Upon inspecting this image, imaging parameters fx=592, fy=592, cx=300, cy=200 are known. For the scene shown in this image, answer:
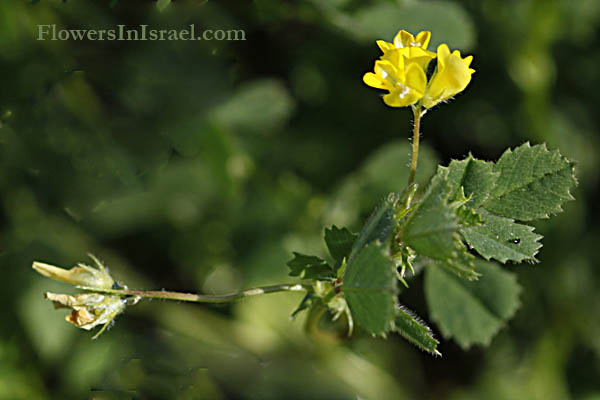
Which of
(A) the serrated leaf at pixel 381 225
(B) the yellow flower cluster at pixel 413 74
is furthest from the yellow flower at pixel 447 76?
(A) the serrated leaf at pixel 381 225

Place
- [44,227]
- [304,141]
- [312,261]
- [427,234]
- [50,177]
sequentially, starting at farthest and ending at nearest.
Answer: [304,141], [44,227], [50,177], [312,261], [427,234]

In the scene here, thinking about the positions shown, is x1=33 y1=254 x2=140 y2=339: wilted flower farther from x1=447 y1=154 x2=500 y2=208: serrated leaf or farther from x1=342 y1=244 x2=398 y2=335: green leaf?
x1=447 y1=154 x2=500 y2=208: serrated leaf

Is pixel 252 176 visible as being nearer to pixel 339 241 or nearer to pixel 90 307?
pixel 339 241

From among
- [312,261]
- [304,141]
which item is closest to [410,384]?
[304,141]

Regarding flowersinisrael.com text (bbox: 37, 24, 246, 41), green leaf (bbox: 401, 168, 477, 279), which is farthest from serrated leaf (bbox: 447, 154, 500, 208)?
flowersinisrael.com text (bbox: 37, 24, 246, 41)

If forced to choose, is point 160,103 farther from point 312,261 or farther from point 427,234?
point 427,234

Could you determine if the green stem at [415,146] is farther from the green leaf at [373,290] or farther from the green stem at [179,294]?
the green stem at [179,294]

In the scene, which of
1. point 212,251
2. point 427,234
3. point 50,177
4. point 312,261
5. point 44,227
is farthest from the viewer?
point 212,251
